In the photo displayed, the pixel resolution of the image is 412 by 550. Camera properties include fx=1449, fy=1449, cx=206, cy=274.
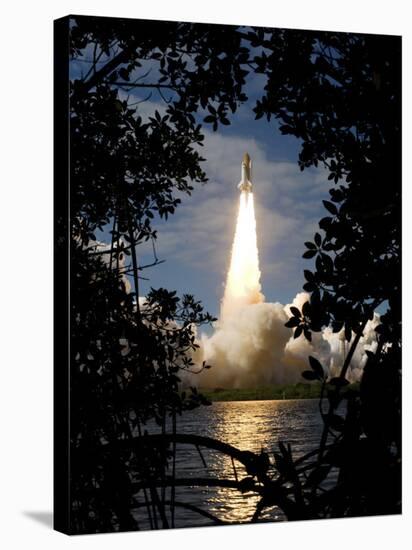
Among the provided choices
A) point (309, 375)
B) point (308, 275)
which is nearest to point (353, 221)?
point (308, 275)

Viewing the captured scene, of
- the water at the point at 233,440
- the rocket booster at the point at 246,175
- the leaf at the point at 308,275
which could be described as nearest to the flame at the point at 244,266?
the rocket booster at the point at 246,175

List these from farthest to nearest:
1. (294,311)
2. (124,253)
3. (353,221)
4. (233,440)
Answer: (353,221) → (294,311) → (233,440) → (124,253)

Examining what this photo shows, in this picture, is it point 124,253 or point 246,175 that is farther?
point 246,175

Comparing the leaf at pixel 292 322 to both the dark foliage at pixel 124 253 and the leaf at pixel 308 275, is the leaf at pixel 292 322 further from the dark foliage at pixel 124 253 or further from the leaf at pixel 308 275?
the dark foliage at pixel 124 253

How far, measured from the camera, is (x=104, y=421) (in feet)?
27.6

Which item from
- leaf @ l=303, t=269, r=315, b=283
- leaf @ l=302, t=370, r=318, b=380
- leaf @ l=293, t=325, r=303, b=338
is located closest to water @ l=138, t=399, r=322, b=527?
leaf @ l=302, t=370, r=318, b=380

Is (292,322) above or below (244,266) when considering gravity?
below

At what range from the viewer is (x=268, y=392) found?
29.0ft

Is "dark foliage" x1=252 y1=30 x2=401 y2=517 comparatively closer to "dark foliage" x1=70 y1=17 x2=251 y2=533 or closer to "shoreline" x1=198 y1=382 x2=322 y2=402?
"shoreline" x1=198 y1=382 x2=322 y2=402

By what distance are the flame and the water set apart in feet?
1.96

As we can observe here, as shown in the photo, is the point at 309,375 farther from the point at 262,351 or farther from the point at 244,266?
the point at 244,266

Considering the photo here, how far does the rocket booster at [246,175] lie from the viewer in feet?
28.9

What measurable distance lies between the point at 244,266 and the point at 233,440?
3.44 feet

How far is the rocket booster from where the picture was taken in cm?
882
